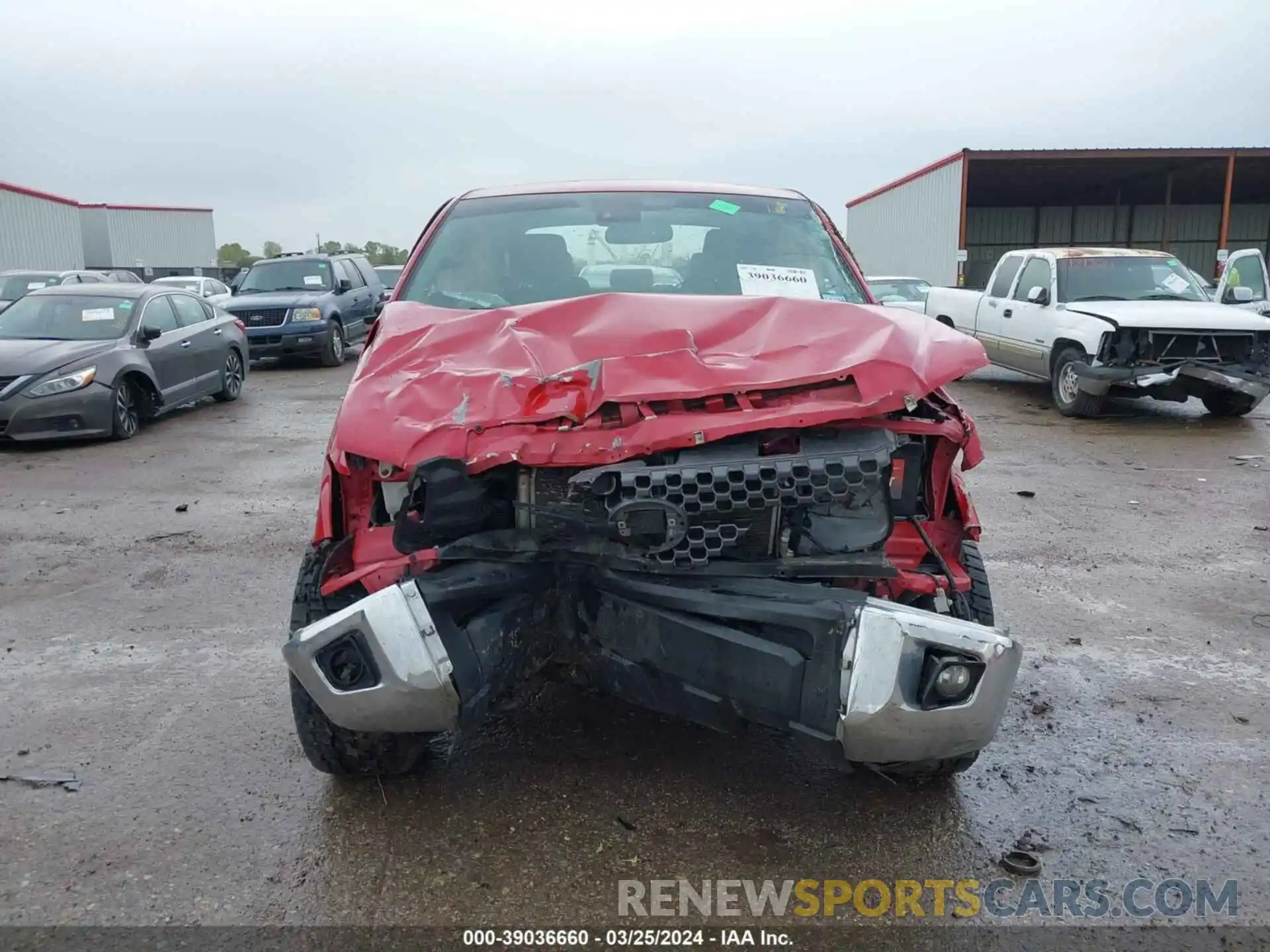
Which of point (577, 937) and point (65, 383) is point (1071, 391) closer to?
point (577, 937)

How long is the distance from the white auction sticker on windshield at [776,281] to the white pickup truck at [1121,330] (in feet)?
21.1

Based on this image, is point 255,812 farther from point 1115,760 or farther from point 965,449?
point 1115,760

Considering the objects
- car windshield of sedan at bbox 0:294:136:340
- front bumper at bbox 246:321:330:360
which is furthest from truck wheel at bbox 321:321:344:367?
car windshield of sedan at bbox 0:294:136:340

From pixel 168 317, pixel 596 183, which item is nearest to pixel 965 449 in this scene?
pixel 596 183

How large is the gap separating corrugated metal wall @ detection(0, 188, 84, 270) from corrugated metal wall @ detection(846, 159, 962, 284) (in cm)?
2335

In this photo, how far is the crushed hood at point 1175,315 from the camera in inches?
377

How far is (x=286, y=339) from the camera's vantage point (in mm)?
15055

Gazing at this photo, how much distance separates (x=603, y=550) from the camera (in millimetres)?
2461

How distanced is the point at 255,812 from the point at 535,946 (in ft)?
3.47

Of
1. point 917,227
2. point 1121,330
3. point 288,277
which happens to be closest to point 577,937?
point 1121,330

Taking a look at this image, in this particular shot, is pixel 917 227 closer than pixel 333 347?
No

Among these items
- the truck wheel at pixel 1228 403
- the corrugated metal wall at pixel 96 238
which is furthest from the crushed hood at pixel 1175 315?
the corrugated metal wall at pixel 96 238

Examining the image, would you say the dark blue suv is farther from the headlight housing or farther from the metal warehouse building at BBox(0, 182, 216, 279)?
the metal warehouse building at BBox(0, 182, 216, 279)

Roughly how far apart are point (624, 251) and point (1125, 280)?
9075mm
